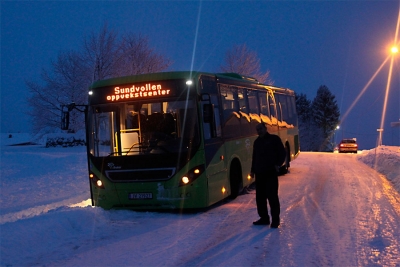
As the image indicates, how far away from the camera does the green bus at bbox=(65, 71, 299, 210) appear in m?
9.96

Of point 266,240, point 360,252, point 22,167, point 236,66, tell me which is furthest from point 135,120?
point 236,66

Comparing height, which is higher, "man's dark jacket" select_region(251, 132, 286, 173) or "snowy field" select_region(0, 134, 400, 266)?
"man's dark jacket" select_region(251, 132, 286, 173)

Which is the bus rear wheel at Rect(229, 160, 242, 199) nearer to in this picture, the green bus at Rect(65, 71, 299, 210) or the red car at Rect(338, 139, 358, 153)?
the green bus at Rect(65, 71, 299, 210)

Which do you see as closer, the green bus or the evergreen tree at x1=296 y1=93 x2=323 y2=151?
the green bus

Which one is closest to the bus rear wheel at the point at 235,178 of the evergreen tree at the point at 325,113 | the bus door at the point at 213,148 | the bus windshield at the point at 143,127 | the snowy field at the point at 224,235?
the snowy field at the point at 224,235

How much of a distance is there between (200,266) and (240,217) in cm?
356

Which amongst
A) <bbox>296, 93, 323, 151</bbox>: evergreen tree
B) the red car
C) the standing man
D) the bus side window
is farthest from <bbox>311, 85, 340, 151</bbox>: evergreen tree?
the standing man

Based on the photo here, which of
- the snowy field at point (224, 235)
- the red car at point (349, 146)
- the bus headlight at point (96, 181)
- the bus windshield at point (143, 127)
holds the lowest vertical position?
the red car at point (349, 146)

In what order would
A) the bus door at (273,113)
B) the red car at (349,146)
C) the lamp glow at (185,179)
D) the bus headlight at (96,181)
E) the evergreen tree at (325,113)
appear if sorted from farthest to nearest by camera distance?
the evergreen tree at (325,113) → the red car at (349,146) → the bus door at (273,113) → the bus headlight at (96,181) → the lamp glow at (185,179)

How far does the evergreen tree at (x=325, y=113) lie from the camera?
94.6 metres

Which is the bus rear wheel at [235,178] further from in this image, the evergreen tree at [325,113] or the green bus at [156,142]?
the evergreen tree at [325,113]

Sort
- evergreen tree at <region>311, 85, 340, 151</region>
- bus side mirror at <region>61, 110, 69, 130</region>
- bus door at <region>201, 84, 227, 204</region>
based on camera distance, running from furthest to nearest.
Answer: evergreen tree at <region>311, 85, 340, 151</region> → bus side mirror at <region>61, 110, 69, 130</region> → bus door at <region>201, 84, 227, 204</region>

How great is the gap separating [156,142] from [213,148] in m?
1.34

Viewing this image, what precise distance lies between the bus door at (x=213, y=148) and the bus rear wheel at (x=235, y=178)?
0.75 meters
